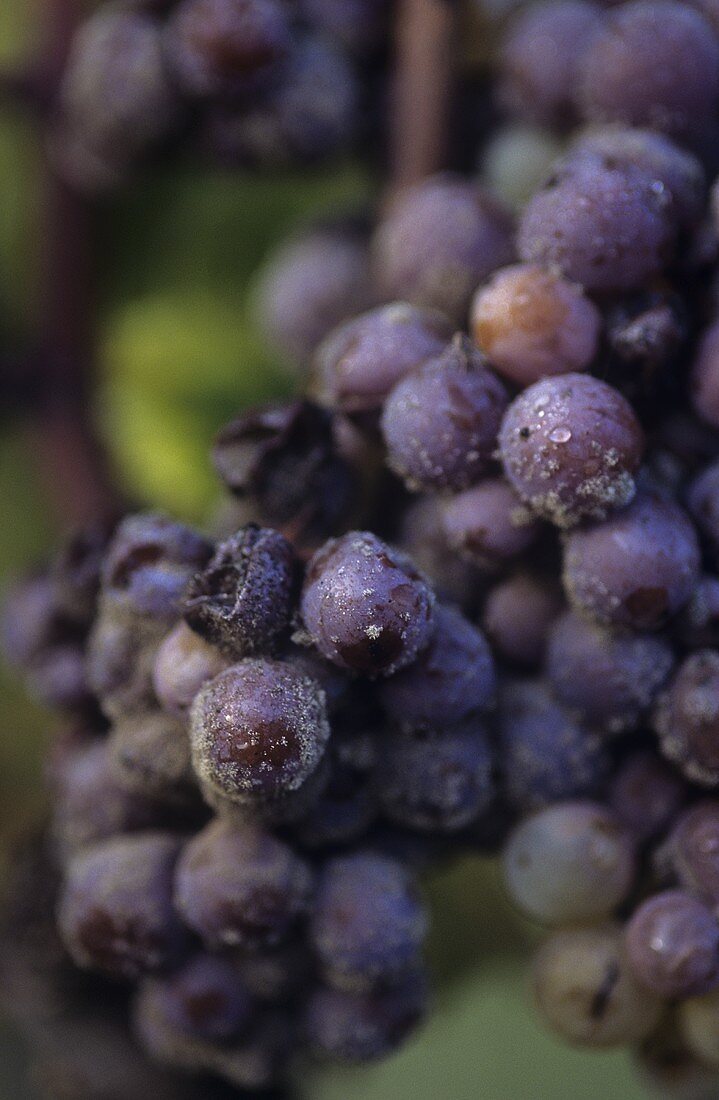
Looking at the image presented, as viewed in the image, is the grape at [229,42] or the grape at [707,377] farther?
the grape at [229,42]

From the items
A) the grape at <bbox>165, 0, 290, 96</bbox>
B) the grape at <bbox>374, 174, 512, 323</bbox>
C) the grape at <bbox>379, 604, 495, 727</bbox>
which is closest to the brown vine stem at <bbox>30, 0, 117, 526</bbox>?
the grape at <bbox>165, 0, 290, 96</bbox>

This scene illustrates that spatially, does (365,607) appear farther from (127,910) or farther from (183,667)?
(127,910)

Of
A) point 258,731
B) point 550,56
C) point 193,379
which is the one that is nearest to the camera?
point 258,731

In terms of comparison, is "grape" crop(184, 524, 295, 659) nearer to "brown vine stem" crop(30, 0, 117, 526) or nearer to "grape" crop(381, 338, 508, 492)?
"grape" crop(381, 338, 508, 492)

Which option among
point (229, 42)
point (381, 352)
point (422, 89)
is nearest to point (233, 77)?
Answer: point (229, 42)

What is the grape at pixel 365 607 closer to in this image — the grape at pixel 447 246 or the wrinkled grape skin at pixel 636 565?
the wrinkled grape skin at pixel 636 565

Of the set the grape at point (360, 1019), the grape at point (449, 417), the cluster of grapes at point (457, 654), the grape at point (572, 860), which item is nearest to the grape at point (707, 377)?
the cluster of grapes at point (457, 654)

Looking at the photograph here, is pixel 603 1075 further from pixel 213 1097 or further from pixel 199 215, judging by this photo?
pixel 199 215

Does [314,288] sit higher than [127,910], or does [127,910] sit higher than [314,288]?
[314,288]
